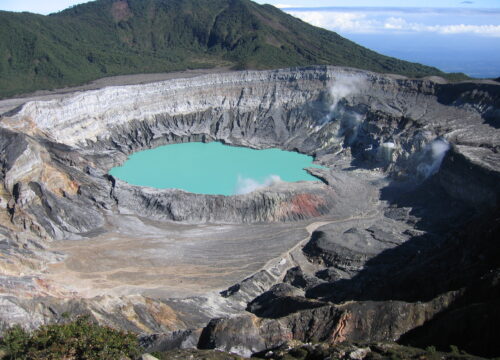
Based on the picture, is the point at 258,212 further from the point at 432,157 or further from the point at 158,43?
the point at 158,43

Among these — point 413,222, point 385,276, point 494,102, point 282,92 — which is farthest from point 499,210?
point 282,92

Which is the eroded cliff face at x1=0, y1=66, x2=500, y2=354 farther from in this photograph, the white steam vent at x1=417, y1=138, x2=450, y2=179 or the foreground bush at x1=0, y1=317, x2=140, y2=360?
the foreground bush at x1=0, y1=317, x2=140, y2=360

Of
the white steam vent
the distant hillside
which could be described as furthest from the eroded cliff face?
the distant hillside

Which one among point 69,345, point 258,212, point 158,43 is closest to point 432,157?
point 258,212

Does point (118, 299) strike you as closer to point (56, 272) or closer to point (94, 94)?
point (56, 272)

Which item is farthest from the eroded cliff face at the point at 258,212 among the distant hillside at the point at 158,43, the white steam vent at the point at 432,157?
the distant hillside at the point at 158,43
